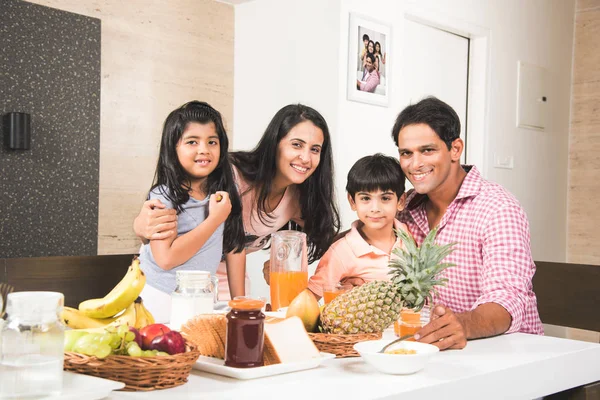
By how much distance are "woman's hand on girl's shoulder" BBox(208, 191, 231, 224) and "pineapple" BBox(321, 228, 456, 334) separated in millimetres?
726

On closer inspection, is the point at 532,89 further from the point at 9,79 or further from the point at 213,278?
the point at 213,278

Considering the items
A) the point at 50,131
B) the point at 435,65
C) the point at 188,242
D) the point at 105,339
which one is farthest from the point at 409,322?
the point at 435,65

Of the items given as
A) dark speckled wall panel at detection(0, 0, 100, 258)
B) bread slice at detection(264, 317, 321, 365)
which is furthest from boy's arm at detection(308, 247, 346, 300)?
dark speckled wall panel at detection(0, 0, 100, 258)

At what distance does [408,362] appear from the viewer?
1.27 m

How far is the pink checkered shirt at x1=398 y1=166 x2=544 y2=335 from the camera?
196cm

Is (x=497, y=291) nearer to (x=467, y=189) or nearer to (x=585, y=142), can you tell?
(x=467, y=189)

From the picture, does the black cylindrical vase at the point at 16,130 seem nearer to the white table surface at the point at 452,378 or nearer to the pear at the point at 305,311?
the pear at the point at 305,311

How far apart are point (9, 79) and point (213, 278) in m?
2.35

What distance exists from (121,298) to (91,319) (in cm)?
9

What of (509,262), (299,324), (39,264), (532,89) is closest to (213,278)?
(299,324)

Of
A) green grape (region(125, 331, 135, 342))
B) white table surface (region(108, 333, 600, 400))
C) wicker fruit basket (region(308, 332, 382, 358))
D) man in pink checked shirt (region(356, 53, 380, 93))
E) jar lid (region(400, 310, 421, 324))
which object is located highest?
man in pink checked shirt (region(356, 53, 380, 93))

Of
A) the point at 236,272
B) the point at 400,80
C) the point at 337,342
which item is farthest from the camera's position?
the point at 400,80

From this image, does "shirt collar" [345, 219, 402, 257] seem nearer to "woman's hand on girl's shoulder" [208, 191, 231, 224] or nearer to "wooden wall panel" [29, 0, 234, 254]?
"woman's hand on girl's shoulder" [208, 191, 231, 224]

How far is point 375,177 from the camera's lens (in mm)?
2271
